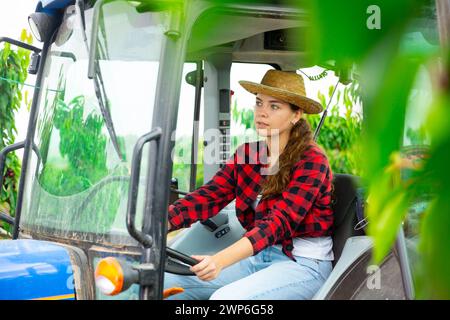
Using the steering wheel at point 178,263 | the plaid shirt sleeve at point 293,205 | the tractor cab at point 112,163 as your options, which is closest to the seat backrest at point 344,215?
the tractor cab at point 112,163

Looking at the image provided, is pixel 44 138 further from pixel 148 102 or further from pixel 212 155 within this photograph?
pixel 212 155

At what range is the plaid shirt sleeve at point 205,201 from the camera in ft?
9.40

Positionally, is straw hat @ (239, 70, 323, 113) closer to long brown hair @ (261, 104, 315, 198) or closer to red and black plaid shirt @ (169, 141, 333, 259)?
long brown hair @ (261, 104, 315, 198)

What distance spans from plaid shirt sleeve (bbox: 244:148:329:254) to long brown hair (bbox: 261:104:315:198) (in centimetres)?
4

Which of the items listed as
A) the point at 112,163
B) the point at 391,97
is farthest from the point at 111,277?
the point at 391,97

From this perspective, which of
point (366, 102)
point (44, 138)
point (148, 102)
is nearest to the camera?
point (366, 102)

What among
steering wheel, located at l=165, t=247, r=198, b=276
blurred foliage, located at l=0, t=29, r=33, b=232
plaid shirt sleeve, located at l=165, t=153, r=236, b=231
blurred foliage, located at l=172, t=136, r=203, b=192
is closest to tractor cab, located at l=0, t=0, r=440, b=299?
steering wheel, located at l=165, t=247, r=198, b=276

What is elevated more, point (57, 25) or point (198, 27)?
point (57, 25)

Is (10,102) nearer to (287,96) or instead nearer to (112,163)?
(287,96)

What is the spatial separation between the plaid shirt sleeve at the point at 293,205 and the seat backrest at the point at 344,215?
0.57 ft
